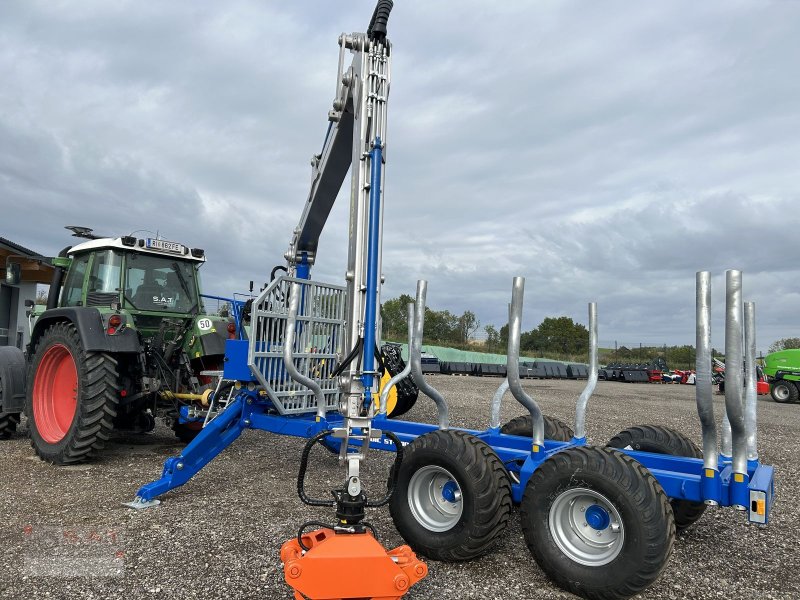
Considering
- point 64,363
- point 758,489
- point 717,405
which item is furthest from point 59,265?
point 717,405

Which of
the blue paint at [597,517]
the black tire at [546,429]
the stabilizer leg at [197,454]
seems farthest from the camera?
the black tire at [546,429]

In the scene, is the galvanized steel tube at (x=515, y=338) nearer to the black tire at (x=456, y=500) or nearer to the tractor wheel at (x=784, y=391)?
the black tire at (x=456, y=500)

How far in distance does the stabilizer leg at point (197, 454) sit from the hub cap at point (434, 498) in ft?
6.07

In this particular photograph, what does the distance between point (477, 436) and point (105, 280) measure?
4624mm

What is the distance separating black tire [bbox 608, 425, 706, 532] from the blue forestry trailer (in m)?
0.01

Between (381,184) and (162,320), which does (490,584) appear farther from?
(162,320)

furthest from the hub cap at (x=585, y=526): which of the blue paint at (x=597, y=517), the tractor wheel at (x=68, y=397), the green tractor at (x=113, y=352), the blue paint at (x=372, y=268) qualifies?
the tractor wheel at (x=68, y=397)

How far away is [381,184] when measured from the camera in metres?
4.45

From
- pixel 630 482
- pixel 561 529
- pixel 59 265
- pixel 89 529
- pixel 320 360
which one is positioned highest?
pixel 59 265

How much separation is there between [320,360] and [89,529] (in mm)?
2143

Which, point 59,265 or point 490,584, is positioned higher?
point 59,265

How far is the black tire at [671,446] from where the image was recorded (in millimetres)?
4195

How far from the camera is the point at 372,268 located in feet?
13.9

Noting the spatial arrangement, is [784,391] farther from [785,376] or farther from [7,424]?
[7,424]
